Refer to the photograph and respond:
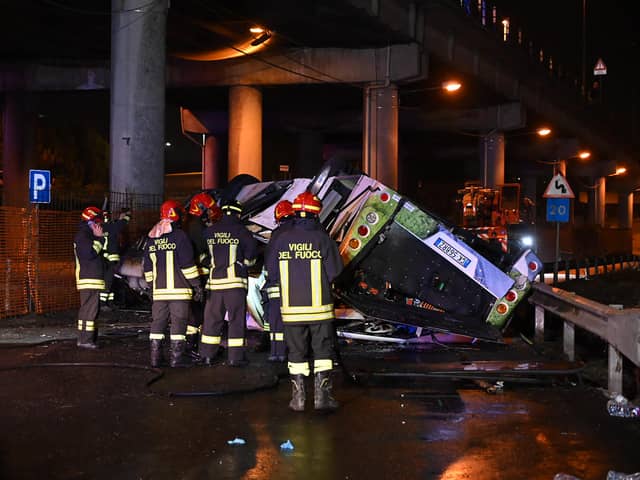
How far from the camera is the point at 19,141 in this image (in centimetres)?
3306

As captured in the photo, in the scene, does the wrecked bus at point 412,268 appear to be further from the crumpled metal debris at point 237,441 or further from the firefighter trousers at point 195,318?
the crumpled metal debris at point 237,441

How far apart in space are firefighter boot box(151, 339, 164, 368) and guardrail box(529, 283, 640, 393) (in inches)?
176

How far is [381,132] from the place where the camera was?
28141 millimetres

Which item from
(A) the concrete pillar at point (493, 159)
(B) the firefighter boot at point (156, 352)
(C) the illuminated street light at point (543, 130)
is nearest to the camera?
(B) the firefighter boot at point (156, 352)

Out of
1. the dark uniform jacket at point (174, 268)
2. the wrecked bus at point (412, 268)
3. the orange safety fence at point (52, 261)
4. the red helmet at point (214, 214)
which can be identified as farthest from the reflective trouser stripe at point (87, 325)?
the orange safety fence at point (52, 261)

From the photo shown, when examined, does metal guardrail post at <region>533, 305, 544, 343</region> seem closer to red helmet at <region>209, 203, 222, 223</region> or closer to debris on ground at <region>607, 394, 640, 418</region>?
debris on ground at <region>607, 394, 640, 418</region>

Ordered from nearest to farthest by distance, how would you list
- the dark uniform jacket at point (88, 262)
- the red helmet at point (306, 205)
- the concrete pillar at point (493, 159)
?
the red helmet at point (306, 205) → the dark uniform jacket at point (88, 262) → the concrete pillar at point (493, 159)

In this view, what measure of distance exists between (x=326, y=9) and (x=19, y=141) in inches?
643

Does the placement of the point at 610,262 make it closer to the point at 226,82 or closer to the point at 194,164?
the point at 226,82

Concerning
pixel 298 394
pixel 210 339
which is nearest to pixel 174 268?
pixel 210 339

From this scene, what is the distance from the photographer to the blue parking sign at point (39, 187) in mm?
14133

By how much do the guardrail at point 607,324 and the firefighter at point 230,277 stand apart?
3.51m

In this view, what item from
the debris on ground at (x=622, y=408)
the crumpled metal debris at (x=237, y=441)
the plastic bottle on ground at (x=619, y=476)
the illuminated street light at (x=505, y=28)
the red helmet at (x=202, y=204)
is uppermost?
the illuminated street light at (x=505, y=28)

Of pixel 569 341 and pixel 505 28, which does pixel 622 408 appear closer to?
pixel 569 341
